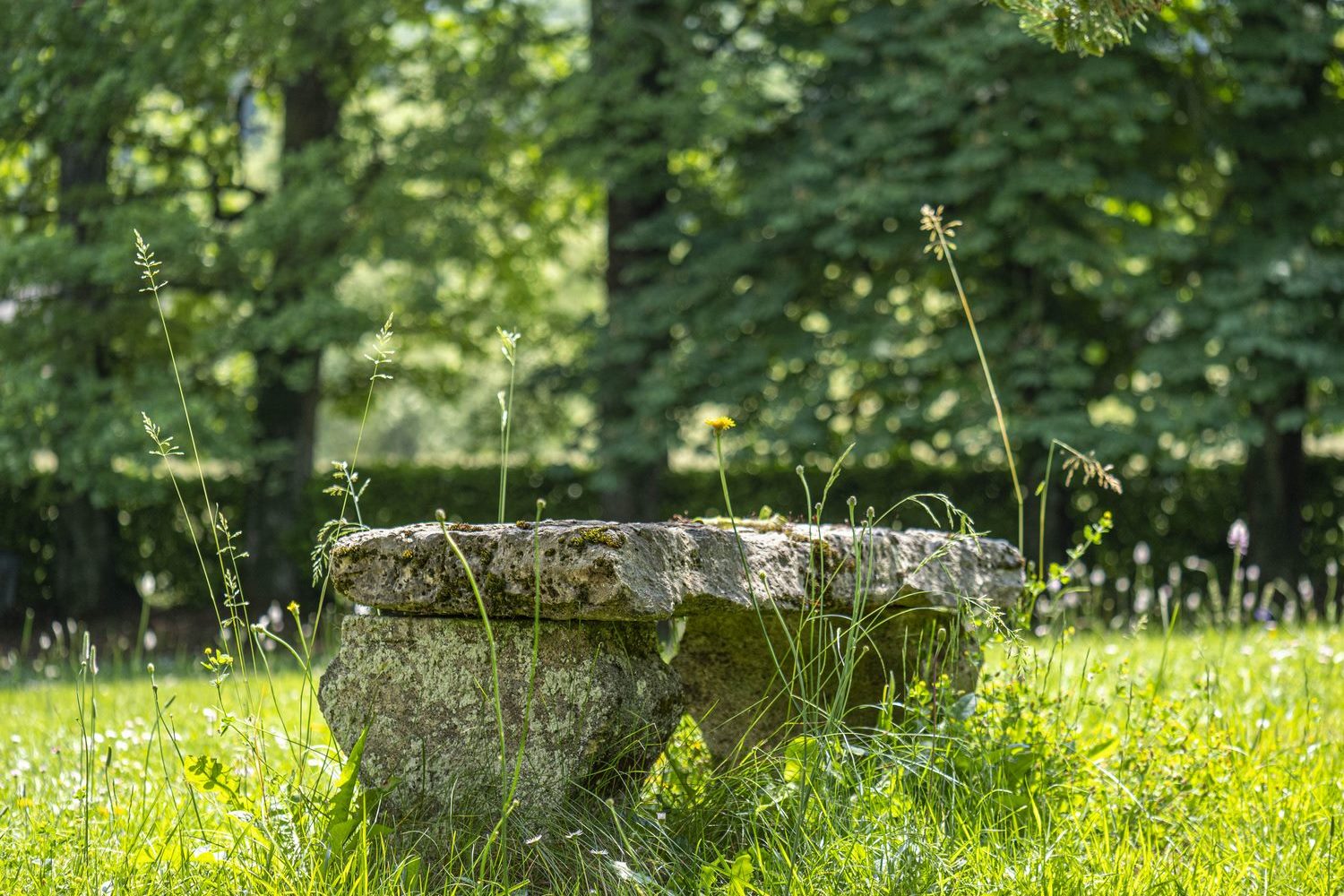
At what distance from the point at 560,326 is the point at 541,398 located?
752 millimetres

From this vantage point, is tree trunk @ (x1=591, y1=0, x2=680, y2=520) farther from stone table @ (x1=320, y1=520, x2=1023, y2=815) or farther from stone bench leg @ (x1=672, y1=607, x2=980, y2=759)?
stone table @ (x1=320, y1=520, x2=1023, y2=815)

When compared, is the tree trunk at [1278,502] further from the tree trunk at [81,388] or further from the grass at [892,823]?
the tree trunk at [81,388]

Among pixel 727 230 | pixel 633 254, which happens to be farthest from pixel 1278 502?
pixel 633 254

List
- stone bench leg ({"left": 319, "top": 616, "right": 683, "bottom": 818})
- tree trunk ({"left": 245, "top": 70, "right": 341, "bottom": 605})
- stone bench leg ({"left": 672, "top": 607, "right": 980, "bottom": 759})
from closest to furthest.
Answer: stone bench leg ({"left": 319, "top": 616, "right": 683, "bottom": 818})
stone bench leg ({"left": 672, "top": 607, "right": 980, "bottom": 759})
tree trunk ({"left": 245, "top": 70, "right": 341, "bottom": 605})

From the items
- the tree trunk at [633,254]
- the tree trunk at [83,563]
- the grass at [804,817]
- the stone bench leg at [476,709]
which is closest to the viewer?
the grass at [804,817]

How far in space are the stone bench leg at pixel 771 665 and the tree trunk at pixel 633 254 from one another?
6.55 m

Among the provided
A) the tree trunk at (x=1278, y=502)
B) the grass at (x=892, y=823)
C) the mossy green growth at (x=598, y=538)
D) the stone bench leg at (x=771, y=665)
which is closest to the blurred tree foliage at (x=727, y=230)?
the tree trunk at (x=1278, y=502)

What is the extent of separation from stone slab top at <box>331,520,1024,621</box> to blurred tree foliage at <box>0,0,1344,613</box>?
647 centimetres

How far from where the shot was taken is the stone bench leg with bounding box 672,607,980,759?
3510 mm

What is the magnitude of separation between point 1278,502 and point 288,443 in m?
8.62

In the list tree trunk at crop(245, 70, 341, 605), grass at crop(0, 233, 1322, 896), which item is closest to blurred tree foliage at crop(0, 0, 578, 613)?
tree trunk at crop(245, 70, 341, 605)

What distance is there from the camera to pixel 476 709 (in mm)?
2809

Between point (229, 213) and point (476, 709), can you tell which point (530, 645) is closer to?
point (476, 709)

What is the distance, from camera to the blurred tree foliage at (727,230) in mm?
9305
